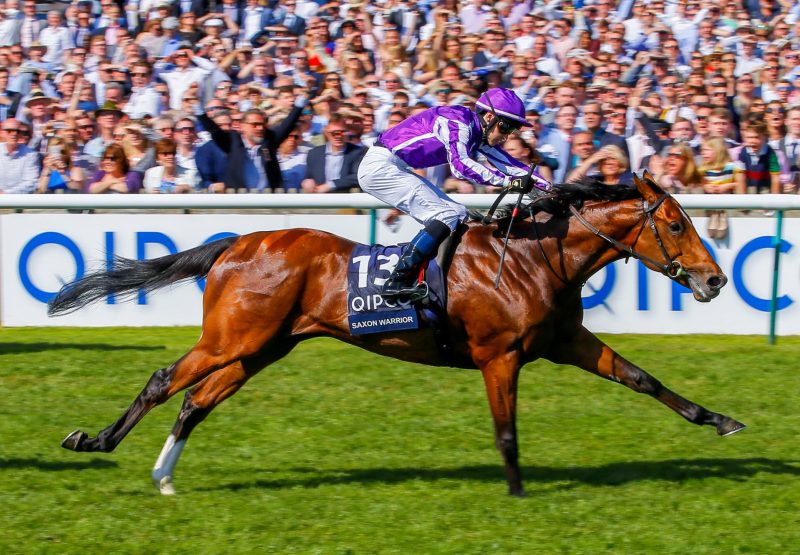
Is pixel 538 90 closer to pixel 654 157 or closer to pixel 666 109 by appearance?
pixel 666 109

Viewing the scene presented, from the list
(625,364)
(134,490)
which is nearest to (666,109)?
(625,364)

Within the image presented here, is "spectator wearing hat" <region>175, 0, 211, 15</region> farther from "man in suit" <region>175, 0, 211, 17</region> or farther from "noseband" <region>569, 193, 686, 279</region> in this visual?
"noseband" <region>569, 193, 686, 279</region>

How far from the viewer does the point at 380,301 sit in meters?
5.90

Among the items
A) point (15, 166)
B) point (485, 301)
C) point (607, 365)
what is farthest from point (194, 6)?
point (607, 365)

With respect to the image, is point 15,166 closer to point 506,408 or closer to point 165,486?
point 165,486

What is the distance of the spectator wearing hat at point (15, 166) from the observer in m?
10.4

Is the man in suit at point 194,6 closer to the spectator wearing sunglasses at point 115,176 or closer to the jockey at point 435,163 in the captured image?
the spectator wearing sunglasses at point 115,176

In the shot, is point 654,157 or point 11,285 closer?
point 11,285

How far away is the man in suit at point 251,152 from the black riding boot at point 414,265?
14.2ft

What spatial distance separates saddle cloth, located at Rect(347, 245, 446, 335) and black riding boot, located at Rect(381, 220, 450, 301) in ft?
0.12

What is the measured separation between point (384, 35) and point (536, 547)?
27.6ft

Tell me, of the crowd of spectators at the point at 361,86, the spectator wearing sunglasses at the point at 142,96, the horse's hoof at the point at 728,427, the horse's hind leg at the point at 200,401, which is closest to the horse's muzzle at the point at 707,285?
the horse's hoof at the point at 728,427

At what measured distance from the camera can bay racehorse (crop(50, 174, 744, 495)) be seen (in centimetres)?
582

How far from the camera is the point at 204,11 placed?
13.6 m
